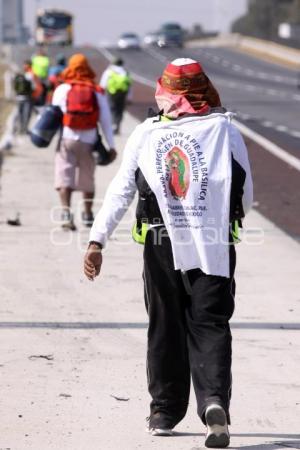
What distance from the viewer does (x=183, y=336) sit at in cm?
643

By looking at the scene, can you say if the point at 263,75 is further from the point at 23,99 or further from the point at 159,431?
the point at 159,431

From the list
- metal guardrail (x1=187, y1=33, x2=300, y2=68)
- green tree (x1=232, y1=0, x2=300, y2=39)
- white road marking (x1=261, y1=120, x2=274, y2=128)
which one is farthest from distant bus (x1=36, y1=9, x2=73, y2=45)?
white road marking (x1=261, y1=120, x2=274, y2=128)

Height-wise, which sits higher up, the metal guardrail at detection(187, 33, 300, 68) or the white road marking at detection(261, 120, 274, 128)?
the white road marking at detection(261, 120, 274, 128)

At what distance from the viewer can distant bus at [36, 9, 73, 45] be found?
333 feet

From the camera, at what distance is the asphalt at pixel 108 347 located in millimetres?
6535

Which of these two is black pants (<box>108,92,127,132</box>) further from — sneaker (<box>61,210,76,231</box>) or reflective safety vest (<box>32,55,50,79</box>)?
sneaker (<box>61,210,76,231</box>)

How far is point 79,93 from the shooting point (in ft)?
44.9

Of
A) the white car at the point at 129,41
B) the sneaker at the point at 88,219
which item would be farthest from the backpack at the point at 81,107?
the white car at the point at 129,41

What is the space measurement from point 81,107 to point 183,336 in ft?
24.5

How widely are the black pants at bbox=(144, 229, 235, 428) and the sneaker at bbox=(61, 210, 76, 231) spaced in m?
7.71

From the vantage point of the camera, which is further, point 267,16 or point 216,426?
point 267,16

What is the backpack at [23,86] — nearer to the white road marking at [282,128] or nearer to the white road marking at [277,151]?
the white road marking at [277,151]

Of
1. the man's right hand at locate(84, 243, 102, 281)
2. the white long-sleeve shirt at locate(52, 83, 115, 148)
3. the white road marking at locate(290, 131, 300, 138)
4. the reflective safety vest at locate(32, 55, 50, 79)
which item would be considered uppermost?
the man's right hand at locate(84, 243, 102, 281)

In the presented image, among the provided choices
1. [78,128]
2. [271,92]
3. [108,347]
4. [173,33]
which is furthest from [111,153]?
[173,33]
